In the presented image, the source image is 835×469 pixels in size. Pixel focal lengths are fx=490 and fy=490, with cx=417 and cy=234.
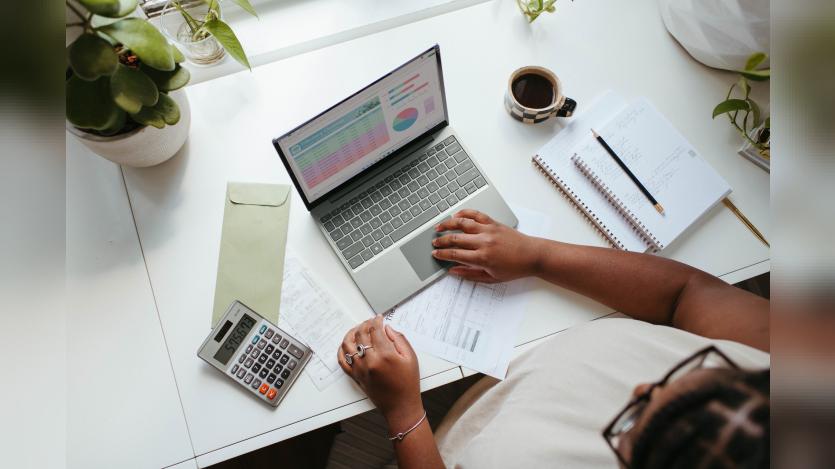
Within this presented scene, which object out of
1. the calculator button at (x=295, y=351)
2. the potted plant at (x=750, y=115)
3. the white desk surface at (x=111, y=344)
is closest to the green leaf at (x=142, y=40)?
the white desk surface at (x=111, y=344)

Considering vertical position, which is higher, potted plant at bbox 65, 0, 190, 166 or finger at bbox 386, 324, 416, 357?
potted plant at bbox 65, 0, 190, 166

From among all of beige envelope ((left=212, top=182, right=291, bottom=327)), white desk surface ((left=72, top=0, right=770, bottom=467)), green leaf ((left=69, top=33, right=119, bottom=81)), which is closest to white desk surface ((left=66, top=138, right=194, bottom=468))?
white desk surface ((left=72, top=0, right=770, bottom=467))

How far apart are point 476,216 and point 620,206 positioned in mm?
267

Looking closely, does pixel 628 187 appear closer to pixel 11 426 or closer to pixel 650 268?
pixel 650 268

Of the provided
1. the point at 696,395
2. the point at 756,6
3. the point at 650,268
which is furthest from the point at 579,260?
the point at 756,6

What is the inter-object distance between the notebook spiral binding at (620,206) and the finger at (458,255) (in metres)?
0.27

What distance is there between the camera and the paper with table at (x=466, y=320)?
83cm

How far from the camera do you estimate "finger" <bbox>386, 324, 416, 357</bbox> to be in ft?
2.67

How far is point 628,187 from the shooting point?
0.91 meters

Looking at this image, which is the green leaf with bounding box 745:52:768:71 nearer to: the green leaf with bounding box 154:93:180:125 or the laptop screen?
the laptop screen

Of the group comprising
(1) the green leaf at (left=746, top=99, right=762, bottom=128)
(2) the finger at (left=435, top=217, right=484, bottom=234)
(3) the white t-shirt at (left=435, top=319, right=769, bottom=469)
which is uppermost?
(2) the finger at (left=435, top=217, right=484, bottom=234)

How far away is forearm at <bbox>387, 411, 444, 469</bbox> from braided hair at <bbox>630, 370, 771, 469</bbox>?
39cm

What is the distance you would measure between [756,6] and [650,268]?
1.52 ft

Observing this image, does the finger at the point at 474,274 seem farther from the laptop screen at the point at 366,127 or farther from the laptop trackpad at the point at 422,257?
the laptop screen at the point at 366,127
